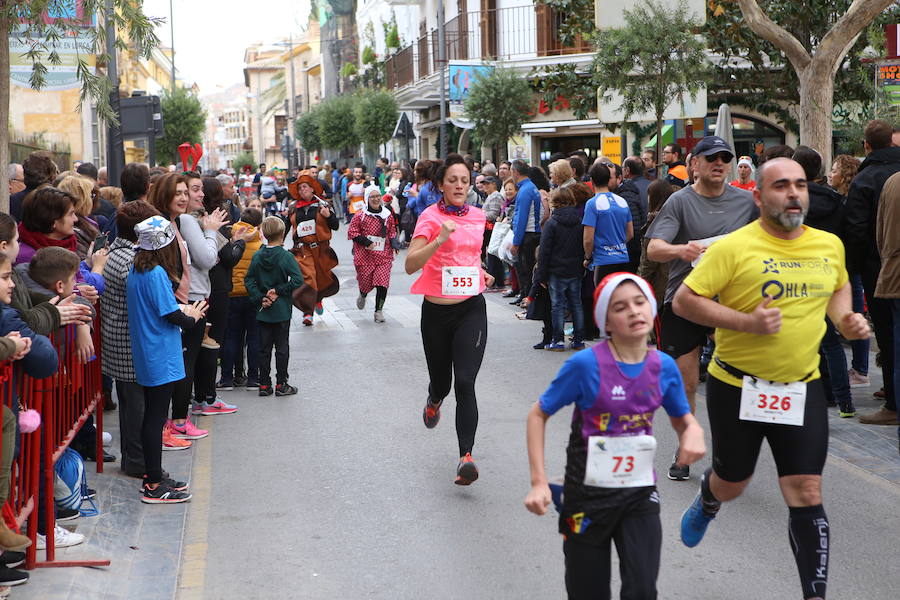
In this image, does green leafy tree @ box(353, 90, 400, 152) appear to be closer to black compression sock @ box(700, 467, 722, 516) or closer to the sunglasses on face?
the sunglasses on face

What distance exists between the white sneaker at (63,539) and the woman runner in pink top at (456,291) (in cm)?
226

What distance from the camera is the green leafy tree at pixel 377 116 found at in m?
45.3

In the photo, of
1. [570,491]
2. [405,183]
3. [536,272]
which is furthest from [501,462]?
[405,183]

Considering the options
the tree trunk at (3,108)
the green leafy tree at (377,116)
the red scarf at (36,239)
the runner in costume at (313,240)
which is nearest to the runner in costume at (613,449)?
the red scarf at (36,239)

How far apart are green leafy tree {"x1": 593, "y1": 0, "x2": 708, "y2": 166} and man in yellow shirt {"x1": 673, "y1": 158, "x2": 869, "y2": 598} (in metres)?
12.7

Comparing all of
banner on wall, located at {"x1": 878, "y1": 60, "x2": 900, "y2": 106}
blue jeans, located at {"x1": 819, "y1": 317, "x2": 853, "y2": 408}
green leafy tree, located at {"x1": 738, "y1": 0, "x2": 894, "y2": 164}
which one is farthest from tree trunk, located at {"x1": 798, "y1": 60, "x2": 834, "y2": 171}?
blue jeans, located at {"x1": 819, "y1": 317, "x2": 853, "y2": 408}

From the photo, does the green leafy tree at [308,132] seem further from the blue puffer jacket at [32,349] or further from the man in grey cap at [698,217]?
the blue puffer jacket at [32,349]

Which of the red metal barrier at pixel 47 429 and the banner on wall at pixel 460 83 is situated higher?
the banner on wall at pixel 460 83

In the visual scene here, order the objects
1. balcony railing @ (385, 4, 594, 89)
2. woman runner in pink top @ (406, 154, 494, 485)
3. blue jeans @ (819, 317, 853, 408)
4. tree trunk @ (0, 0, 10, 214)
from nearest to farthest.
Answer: woman runner in pink top @ (406, 154, 494, 485), tree trunk @ (0, 0, 10, 214), blue jeans @ (819, 317, 853, 408), balcony railing @ (385, 4, 594, 89)

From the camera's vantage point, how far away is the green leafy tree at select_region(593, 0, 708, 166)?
17047mm

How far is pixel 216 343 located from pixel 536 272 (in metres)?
→ 4.34

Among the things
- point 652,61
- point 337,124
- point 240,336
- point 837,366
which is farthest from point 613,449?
point 337,124

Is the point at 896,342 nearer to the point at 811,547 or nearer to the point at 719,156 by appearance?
the point at 719,156

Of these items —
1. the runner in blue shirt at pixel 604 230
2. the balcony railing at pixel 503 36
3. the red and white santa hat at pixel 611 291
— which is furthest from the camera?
the balcony railing at pixel 503 36
